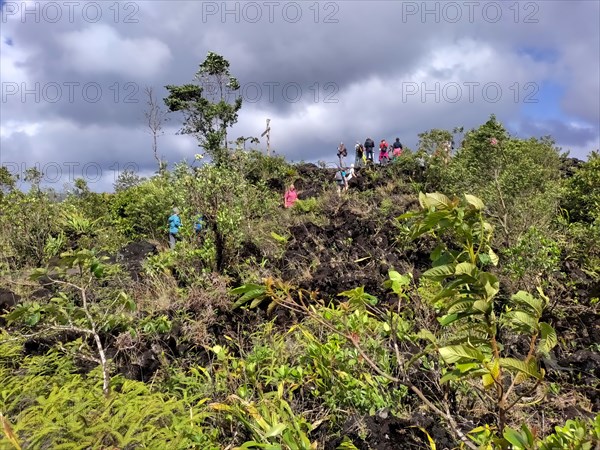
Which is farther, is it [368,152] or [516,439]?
[368,152]

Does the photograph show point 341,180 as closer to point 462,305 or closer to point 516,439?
point 462,305

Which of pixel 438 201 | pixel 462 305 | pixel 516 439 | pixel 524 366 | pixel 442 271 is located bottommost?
pixel 516 439

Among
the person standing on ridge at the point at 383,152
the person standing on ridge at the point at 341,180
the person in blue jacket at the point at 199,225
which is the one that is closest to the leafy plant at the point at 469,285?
the person in blue jacket at the point at 199,225

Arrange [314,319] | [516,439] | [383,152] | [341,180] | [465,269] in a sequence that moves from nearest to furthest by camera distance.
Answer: [516,439], [465,269], [314,319], [341,180], [383,152]

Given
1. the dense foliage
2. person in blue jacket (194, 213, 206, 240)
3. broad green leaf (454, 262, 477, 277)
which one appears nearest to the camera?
broad green leaf (454, 262, 477, 277)

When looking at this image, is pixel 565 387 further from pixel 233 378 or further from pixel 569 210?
pixel 569 210

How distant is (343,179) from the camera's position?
13.0 m

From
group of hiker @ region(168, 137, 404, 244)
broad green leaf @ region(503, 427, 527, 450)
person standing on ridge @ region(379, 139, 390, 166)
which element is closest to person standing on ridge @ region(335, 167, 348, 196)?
group of hiker @ region(168, 137, 404, 244)

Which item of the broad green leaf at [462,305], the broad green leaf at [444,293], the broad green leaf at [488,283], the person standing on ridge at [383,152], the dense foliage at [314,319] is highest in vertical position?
the person standing on ridge at [383,152]

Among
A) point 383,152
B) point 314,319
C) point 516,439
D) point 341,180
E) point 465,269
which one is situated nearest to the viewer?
point 516,439

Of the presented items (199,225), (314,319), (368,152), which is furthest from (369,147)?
(314,319)

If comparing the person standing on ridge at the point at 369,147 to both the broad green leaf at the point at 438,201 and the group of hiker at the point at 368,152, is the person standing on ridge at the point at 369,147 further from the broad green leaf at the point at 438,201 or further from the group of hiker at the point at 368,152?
the broad green leaf at the point at 438,201

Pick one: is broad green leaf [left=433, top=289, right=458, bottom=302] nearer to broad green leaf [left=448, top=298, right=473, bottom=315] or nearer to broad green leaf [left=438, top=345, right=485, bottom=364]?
broad green leaf [left=448, top=298, right=473, bottom=315]

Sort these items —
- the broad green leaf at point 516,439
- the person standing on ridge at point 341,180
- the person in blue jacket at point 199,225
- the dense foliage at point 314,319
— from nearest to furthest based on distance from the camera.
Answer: the broad green leaf at point 516,439 → the dense foliage at point 314,319 → the person in blue jacket at point 199,225 → the person standing on ridge at point 341,180
